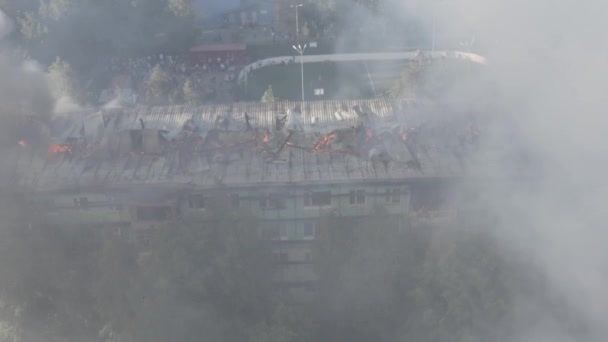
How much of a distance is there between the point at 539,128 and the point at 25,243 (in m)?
6.09

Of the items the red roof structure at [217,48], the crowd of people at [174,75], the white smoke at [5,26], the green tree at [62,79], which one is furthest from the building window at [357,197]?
the red roof structure at [217,48]

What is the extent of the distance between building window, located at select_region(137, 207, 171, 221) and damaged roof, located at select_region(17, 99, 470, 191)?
1.08 ft

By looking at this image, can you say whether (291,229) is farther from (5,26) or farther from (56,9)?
(56,9)

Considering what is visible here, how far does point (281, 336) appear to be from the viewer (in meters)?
5.05

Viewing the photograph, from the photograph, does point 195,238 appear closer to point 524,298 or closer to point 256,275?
point 256,275

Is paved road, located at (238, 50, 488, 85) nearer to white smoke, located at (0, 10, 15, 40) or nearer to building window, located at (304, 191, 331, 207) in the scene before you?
white smoke, located at (0, 10, 15, 40)

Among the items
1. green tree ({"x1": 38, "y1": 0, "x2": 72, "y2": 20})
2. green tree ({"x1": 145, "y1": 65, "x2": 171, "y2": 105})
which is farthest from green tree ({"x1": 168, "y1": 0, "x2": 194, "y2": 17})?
green tree ({"x1": 145, "y1": 65, "x2": 171, "y2": 105})

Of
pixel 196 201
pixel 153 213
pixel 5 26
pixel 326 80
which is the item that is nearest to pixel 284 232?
pixel 196 201

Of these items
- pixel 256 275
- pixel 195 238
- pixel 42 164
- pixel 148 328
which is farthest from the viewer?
pixel 42 164

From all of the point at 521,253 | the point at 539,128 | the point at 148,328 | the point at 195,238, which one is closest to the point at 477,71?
the point at 539,128

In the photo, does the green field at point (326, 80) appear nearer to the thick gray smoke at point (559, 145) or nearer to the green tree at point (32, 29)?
the thick gray smoke at point (559, 145)

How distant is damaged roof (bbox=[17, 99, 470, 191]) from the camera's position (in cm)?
600

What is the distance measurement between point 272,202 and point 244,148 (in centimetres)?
87

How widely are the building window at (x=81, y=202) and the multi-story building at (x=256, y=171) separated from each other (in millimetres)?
11
